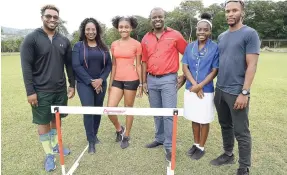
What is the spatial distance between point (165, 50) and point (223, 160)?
188cm

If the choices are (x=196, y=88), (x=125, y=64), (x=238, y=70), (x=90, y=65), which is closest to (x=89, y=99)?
(x=90, y=65)

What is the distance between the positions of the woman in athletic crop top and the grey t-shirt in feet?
4.45

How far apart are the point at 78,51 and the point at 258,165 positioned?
3.20m

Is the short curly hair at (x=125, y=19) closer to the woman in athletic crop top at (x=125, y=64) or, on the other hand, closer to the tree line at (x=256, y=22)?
the woman in athletic crop top at (x=125, y=64)

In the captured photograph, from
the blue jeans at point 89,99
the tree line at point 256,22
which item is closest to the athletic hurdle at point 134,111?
the blue jeans at point 89,99

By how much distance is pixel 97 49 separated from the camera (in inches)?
160

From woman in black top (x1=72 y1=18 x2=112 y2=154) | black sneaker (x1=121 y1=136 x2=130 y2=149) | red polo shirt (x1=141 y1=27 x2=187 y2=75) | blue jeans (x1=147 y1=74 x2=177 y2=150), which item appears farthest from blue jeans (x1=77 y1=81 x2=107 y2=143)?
red polo shirt (x1=141 y1=27 x2=187 y2=75)

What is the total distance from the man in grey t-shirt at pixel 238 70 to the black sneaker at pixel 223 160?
40 centimetres

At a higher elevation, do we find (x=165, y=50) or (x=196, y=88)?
(x=165, y=50)

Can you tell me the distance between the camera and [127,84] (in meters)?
4.21

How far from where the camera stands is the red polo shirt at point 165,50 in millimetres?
3869

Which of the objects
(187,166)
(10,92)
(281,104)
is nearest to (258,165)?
(187,166)

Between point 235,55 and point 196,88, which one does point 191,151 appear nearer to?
point 196,88

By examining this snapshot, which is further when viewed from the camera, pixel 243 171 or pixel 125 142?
pixel 125 142
